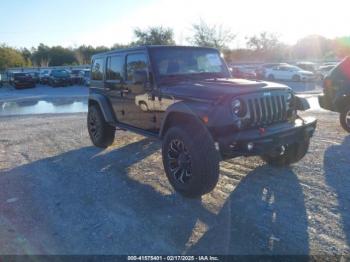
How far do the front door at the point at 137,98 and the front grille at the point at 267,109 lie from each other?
5.29 feet

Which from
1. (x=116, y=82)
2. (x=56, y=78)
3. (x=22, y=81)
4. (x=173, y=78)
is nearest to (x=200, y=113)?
(x=173, y=78)

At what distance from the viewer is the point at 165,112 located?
461 centimetres

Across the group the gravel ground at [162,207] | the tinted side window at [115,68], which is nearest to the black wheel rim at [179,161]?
the gravel ground at [162,207]

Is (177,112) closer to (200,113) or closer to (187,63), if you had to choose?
(200,113)

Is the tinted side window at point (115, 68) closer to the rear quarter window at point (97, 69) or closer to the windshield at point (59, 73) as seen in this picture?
the rear quarter window at point (97, 69)

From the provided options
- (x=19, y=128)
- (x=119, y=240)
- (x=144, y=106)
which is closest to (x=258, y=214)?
(x=119, y=240)

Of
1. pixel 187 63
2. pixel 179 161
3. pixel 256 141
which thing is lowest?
pixel 179 161

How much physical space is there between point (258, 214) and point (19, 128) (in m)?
8.35

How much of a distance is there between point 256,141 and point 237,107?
1.52 ft

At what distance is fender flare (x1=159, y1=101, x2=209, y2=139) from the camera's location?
160 inches

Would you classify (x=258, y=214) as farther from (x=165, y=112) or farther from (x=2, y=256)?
(x=2, y=256)

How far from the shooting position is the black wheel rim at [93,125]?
23.2 feet

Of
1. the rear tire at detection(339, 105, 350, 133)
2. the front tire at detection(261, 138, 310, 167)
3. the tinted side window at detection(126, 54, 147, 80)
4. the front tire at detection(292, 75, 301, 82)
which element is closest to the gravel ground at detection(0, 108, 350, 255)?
the front tire at detection(261, 138, 310, 167)

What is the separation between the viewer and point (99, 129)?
22.9ft
